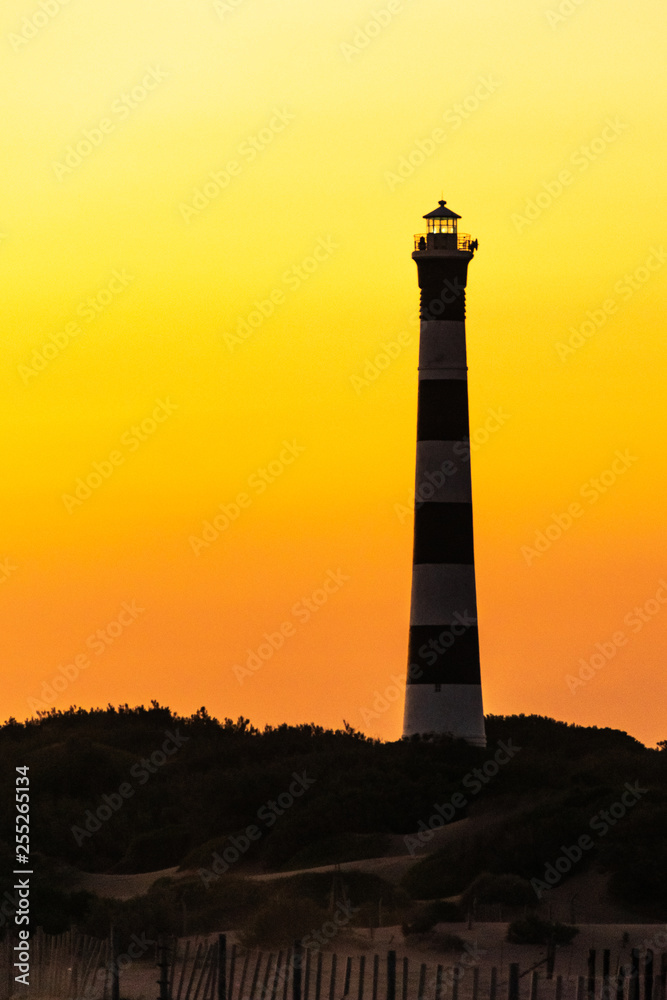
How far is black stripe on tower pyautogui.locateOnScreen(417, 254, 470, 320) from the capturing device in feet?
157

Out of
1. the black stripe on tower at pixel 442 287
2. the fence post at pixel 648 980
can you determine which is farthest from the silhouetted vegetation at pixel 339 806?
the black stripe on tower at pixel 442 287

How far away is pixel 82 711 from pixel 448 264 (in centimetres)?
2324

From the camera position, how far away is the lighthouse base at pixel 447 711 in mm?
47062

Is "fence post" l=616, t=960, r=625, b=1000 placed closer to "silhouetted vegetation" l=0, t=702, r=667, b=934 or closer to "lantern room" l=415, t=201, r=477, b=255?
"silhouetted vegetation" l=0, t=702, r=667, b=934

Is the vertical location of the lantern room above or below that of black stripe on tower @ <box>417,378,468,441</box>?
above

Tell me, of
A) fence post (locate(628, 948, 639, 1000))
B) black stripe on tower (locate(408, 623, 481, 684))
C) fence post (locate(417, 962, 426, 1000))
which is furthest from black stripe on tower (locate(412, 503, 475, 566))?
fence post (locate(628, 948, 639, 1000))

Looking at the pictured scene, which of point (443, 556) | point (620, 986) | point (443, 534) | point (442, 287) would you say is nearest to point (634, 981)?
point (620, 986)

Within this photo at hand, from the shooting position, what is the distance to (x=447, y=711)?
47094 millimetres

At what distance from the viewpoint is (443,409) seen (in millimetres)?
47250

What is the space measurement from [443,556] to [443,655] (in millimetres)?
2501

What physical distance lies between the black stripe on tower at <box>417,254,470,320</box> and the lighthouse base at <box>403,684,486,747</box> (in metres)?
9.54

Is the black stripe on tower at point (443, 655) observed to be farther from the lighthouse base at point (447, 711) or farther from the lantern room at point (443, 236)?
the lantern room at point (443, 236)

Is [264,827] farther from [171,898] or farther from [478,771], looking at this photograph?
[171,898]

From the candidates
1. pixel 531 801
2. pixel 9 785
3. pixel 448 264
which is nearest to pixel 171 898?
pixel 531 801
